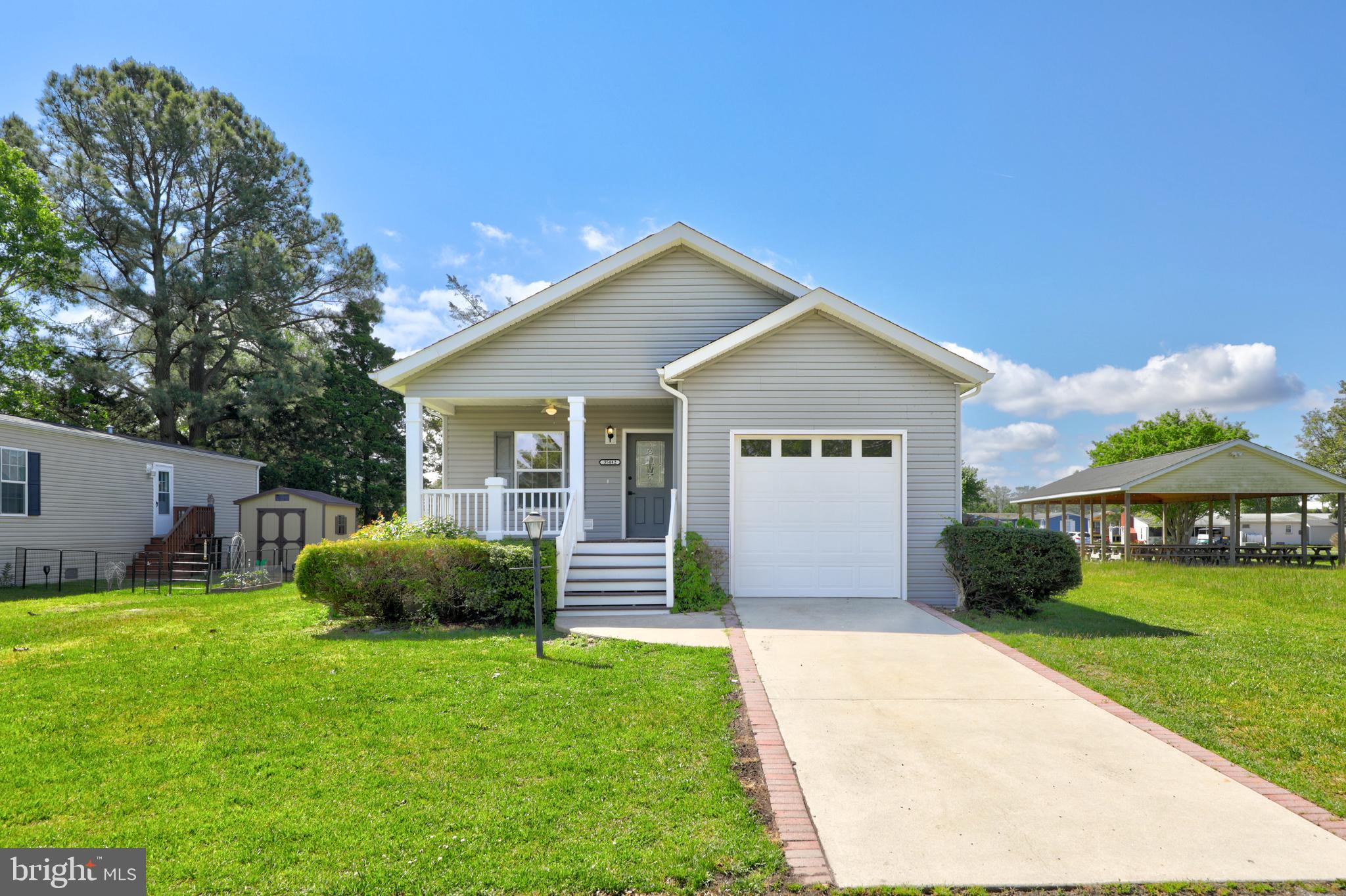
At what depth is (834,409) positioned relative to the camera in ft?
33.0

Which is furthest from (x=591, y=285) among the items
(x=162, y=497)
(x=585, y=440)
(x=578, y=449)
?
(x=162, y=497)

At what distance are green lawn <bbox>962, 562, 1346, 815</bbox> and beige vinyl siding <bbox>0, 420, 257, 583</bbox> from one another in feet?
59.8

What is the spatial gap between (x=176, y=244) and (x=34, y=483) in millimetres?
14664

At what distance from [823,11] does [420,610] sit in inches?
449

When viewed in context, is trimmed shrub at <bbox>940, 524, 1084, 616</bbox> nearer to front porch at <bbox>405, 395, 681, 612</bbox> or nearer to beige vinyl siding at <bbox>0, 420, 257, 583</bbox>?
front porch at <bbox>405, 395, 681, 612</bbox>

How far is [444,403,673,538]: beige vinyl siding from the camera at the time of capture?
12.6 m

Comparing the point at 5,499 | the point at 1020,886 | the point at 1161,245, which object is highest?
the point at 1161,245

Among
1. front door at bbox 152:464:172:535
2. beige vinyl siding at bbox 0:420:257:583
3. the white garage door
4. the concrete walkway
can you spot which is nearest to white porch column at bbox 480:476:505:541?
the concrete walkway

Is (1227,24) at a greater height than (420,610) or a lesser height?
greater

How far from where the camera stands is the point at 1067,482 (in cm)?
2881

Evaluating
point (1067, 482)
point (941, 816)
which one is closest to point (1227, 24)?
point (941, 816)

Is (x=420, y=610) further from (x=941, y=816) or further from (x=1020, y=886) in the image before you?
(x=1020, y=886)

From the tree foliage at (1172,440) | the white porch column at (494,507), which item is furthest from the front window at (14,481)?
the tree foliage at (1172,440)

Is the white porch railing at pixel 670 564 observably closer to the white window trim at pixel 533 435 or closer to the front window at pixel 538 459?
the white window trim at pixel 533 435
